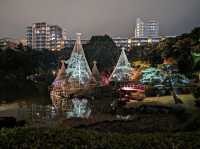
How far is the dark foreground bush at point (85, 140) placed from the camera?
3512 millimetres

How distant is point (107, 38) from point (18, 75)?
622 inches

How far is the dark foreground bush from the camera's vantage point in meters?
3.51

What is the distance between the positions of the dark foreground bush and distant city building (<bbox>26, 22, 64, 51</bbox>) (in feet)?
202

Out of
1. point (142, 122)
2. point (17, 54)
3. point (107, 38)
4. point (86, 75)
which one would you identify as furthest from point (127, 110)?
point (107, 38)

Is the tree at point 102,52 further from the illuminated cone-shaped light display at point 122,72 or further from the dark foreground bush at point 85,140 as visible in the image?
the dark foreground bush at point 85,140

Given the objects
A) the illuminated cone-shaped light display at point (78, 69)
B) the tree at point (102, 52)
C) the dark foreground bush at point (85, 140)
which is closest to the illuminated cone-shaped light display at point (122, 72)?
the illuminated cone-shaped light display at point (78, 69)

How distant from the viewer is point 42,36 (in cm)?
6744

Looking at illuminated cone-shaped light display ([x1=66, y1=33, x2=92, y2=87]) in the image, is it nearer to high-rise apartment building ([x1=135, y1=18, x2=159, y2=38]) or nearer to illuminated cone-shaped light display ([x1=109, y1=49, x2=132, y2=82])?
illuminated cone-shaped light display ([x1=109, y1=49, x2=132, y2=82])

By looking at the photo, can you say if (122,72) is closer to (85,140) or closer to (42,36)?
(85,140)

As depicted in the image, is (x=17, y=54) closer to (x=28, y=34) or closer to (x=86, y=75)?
(x=86, y=75)

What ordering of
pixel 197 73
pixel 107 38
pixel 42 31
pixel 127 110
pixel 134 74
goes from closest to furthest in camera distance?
pixel 127 110 < pixel 197 73 < pixel 134 74 < pixel 107 38 < pixel 42 31

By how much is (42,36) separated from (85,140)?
65.3 m

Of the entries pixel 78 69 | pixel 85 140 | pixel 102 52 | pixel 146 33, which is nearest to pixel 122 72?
pixel 78 69

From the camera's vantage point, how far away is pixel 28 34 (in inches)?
2712
